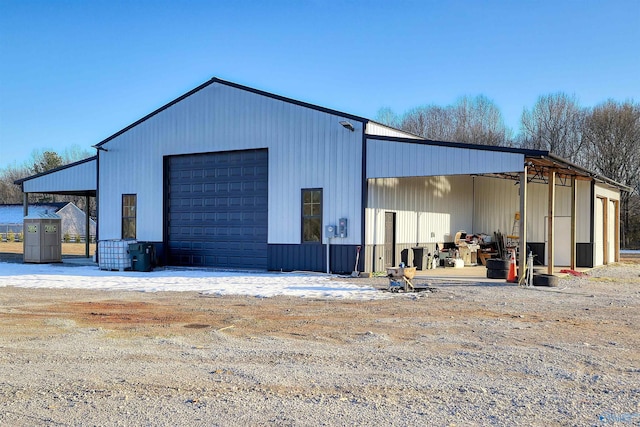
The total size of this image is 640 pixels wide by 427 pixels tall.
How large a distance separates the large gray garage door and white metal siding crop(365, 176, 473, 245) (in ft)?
11.7

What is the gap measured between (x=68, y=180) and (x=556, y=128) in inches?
1574

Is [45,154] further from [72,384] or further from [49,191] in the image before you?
[72,384]

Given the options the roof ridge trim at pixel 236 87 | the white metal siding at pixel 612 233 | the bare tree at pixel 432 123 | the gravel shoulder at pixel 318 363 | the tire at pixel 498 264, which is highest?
the bare tree at pixel 432 123

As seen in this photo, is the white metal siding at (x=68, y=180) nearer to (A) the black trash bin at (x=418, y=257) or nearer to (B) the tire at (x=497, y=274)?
(A) the black trash bin at (x=418, y=257)

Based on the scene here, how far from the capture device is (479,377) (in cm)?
635

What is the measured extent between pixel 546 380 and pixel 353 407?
7.36ft

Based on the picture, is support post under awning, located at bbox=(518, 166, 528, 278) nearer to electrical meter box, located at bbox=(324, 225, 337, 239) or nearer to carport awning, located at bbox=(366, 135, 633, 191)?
carport awning, located at bbox=(366, 135, 633, 191)

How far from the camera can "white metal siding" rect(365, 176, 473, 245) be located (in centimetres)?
1819

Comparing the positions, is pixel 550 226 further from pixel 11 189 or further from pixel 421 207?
pixel 11 189

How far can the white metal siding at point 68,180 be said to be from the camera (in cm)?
2304

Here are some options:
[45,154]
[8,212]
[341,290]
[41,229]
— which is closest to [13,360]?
[341,290]

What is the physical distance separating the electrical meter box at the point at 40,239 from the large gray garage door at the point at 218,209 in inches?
224

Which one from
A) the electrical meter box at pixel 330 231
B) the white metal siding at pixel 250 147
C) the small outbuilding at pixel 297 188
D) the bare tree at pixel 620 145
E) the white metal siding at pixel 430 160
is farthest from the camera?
the bare tree at pixel 620 145

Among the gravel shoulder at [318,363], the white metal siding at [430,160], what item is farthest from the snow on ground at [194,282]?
the white metal siding at [430,160]
